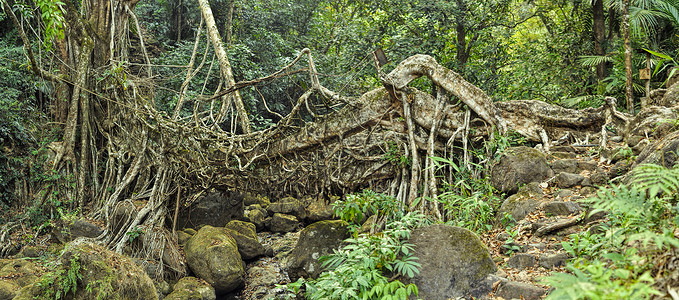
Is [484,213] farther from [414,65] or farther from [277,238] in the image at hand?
[277,238]

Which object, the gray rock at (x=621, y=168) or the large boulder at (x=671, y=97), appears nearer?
the gray rock at (x=621, y=168)

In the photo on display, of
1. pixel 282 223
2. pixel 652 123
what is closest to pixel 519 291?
pixel 652 123

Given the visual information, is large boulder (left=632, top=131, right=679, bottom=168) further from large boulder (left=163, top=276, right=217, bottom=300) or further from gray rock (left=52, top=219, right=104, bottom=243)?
gray rock (left=52, top=219, right=104, bottom=243)

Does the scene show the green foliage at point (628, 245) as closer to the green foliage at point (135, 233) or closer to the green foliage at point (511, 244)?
the green foliage at point (511, 244)

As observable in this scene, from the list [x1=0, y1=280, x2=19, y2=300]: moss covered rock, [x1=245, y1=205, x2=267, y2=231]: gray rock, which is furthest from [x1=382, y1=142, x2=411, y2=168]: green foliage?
[x1=245, y1=205, x2=267, y2=231]: gray rock

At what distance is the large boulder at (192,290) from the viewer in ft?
22.5

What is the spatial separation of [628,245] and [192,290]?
251 inches

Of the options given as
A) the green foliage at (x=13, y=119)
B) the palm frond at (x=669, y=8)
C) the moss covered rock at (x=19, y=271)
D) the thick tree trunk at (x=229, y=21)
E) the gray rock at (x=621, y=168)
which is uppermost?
the palm frond at (x=669, y=8)

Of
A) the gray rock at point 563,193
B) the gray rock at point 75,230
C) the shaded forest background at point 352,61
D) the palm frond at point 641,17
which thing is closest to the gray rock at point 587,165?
the gray rock at point 563,193

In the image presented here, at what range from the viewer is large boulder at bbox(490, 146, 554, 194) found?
16.2 ft

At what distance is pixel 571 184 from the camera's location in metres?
4.60

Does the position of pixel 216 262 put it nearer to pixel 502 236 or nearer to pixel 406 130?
pixel 406 130

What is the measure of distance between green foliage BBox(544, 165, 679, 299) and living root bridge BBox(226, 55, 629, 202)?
240 cm

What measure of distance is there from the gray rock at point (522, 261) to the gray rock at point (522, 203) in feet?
2.85
